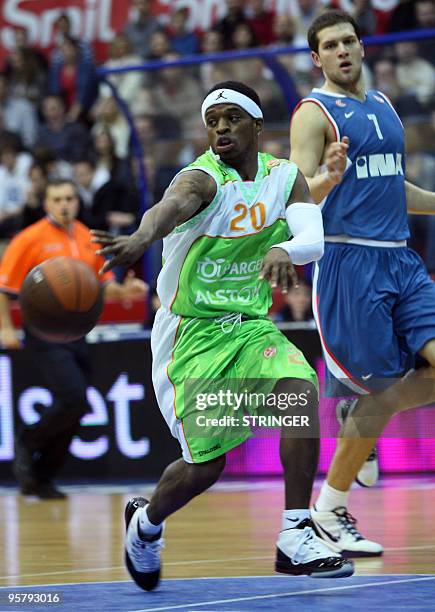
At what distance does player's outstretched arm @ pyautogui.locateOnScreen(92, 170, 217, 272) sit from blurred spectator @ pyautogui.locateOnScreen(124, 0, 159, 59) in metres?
10.5

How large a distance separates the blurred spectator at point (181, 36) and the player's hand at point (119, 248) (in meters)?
10.4

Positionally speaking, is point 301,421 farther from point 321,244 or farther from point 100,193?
point 100,193

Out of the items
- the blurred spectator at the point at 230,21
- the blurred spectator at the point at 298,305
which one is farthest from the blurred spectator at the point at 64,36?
the blurred spectator at the point at 298,305

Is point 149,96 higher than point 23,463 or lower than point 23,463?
higher

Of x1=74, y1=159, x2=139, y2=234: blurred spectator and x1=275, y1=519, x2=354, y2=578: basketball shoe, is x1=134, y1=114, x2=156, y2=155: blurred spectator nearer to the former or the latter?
x1=74, y1=159, x2=139, y2=234: blurred spectator

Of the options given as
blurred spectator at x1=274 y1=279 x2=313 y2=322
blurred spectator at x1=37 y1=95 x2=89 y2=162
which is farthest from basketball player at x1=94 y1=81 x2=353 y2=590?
blurred spectator at x1=37 y1=95 x2=89 y2=162

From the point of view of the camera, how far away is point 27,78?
16.2 metres

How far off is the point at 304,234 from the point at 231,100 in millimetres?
639

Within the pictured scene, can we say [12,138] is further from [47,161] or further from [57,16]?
[57,16]

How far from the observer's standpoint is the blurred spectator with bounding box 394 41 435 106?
9.51m

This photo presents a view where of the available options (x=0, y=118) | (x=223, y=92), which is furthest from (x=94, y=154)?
(x=223, y=92)

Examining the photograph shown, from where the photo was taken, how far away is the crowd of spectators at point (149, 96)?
962cm

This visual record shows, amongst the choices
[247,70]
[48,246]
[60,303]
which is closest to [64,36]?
[247,70]

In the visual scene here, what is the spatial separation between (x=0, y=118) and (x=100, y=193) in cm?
387
